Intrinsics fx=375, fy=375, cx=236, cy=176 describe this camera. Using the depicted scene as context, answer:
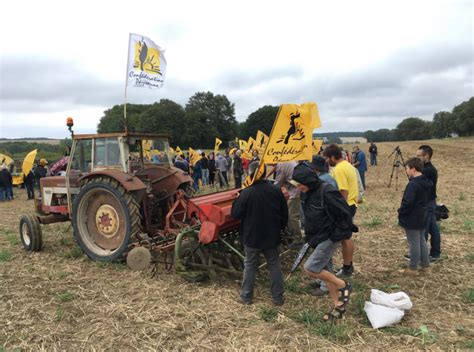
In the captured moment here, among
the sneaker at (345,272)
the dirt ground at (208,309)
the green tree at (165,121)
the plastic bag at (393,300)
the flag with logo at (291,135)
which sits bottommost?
the dirt ground at (208,309)

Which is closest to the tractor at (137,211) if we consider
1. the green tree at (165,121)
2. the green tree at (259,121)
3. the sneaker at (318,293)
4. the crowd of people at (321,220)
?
the crowd of people at (321,220)

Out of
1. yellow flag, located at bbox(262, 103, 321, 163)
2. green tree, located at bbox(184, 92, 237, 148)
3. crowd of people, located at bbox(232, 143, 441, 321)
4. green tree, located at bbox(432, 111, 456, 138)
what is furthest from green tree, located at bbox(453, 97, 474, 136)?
Result: yellow flag, located at bbox(262, 103, 321, 163)

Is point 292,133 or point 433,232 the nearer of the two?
point 292,133

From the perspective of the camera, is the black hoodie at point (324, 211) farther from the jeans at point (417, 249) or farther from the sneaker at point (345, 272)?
the jeans at point (417, 249)

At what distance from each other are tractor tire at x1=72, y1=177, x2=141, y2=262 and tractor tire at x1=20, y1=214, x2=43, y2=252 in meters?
1.00

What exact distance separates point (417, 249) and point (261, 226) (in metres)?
2.44

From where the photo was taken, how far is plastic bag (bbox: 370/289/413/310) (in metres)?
3.92

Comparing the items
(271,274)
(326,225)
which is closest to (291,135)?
(326,225)

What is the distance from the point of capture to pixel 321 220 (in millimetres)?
3965

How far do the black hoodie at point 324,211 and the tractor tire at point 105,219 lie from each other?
286cm

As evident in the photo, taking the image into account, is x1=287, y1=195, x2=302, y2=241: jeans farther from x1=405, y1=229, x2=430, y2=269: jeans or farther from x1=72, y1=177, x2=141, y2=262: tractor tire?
x1=72, y1=177, x2=141, y2=262: tractor tire

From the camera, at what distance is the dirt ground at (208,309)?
3.59 meters

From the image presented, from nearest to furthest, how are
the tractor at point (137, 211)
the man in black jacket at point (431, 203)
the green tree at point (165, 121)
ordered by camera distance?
the tractor at point (137, 211) → the man in black jacket at point (431, 203) → the green tree at point (165, 121)

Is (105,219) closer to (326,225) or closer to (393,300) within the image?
(326,225)
